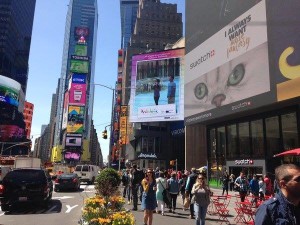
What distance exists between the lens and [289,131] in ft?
97.3

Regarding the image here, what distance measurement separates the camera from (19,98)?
122875mm

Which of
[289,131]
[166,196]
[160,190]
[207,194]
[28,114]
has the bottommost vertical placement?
[166,196]

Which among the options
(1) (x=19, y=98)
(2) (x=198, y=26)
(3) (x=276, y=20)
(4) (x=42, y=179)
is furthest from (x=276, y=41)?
(1) (x=19, y=98)

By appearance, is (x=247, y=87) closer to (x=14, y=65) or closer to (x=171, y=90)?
(x=171, y=90)

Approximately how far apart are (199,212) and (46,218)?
6.23 metres

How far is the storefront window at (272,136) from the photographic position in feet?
101

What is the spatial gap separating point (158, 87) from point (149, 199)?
197ft

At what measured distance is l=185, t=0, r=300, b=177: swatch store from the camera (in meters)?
27.5

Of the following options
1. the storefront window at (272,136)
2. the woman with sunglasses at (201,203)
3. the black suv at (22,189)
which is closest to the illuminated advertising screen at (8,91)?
the storefront window at (272,136)

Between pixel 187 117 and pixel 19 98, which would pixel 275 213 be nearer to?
pixel 187 117

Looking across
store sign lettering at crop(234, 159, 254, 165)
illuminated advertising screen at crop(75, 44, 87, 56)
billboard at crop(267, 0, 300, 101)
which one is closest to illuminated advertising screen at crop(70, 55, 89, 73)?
illuminated advertising screen at crop(75, 44, 87, 56)

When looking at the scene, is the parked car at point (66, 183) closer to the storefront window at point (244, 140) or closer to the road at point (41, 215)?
the road at point (41, 215)

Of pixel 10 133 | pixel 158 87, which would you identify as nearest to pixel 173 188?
pixel 158 87

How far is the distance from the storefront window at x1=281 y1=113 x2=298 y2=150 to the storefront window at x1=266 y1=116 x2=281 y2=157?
735 millimetres
